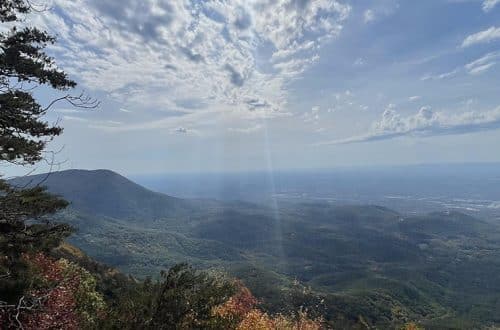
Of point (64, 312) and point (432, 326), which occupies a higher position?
point (64, 312)

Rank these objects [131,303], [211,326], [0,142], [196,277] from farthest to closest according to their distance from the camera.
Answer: [196,277] < [211,326] < [131,303] < [0,142]

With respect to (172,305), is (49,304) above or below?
above

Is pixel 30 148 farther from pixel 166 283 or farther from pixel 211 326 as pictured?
pixel 211 326

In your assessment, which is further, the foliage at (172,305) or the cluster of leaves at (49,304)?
the foliage at (172,305)

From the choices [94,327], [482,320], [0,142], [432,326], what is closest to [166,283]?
[94,327]

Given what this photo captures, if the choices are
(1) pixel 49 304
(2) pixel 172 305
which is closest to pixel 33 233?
(1) pixel 49 304

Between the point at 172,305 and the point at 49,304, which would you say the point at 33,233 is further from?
the point at 172,305

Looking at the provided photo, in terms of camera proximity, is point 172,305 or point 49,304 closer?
point 49,304

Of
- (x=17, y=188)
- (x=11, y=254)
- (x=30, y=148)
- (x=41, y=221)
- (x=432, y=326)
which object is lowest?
(x=432, y=326)

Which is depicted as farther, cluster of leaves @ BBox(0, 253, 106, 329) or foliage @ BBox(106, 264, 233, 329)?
foliage @ BBox(106, 264, 233, 329)

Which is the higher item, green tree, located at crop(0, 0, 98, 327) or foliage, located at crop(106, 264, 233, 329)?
green tree, located at crop(0, 0, 98, 327)

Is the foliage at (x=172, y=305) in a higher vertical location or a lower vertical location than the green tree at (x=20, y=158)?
lower
